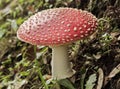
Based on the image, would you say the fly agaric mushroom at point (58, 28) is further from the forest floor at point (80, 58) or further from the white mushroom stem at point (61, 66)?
the forest floor at point (80, 58)

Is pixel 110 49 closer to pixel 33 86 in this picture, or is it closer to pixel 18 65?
pixel 33 86

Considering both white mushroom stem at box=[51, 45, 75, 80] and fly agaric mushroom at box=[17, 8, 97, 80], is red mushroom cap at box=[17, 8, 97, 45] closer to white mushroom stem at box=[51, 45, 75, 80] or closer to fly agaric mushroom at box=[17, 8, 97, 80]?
fly agaric mushroom at box=[17, 8, 97, 80]

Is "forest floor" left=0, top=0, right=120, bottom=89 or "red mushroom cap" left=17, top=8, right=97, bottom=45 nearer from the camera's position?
"red mushroom cap" left=17, top=8, right=97, bottom=45

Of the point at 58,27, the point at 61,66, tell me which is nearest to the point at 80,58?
the point at 61,66

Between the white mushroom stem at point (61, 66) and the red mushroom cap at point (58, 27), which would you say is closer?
the red mushroom cap at point (58, 27)

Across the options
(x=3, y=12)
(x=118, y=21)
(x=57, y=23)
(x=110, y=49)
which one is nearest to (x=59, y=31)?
(x=57, y=23)

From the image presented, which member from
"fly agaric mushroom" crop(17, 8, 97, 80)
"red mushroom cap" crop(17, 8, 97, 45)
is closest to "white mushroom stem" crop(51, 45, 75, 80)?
"fly agaric mushroom" crop(17, 8, 97, 80)

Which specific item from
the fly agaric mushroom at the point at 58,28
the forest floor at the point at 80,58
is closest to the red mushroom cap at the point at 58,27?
the fly agaric mushroom at the point at 58,28
